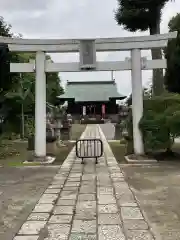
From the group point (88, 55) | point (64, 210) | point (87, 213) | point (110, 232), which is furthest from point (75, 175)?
point (88, 55)

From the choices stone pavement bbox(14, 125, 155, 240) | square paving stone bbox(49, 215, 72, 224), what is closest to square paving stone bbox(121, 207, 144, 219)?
stone pavement bbox(14, 125, 155, 240)

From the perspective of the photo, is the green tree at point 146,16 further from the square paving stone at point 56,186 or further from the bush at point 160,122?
the square paving stone at point 56,186

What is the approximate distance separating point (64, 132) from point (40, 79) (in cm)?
1009

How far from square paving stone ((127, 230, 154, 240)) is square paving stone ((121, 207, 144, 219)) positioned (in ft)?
1.92

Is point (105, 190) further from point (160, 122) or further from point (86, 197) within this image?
point (160, 122)

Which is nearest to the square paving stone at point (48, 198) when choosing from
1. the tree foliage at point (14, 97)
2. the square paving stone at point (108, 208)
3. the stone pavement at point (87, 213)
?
the stone pavement at point (87, 213)

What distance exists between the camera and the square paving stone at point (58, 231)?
4.06 metres

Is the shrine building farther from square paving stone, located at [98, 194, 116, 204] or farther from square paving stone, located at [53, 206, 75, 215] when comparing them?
square paving stone, located at [53, 206, 75, 215]

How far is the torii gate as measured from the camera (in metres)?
11.0

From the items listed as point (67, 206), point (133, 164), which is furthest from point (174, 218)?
→ point (133, 164)

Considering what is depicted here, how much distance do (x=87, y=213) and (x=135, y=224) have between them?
831 mm

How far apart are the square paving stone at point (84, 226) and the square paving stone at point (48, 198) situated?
4.04ft

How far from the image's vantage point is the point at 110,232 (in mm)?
4211

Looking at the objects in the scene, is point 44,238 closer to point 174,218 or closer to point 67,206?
point 67,206
